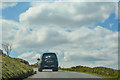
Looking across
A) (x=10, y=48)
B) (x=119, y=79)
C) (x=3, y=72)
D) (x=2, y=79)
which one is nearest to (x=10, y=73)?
(x=3, y=72)

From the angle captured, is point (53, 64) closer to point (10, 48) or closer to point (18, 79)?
point (18, 79)

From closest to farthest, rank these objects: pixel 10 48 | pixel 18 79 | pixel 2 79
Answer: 1. pixel 2 79
2. pixel 18 79
3. pixel 10 48

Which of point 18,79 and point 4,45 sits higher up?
point 4,45

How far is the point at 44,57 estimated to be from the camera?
26.9 m

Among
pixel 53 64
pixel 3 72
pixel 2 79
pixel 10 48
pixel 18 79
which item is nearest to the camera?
pixel 2 79

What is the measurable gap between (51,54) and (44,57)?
0.91 m

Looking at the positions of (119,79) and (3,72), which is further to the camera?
(119,79)

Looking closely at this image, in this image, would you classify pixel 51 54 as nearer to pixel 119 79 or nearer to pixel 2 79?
pixel 119 79

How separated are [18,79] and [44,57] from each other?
13.1 metres

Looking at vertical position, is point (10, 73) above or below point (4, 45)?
below

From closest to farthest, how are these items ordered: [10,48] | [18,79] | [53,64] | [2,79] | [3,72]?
[2,79], [3,72], [18,79], [53,64], [10,48]

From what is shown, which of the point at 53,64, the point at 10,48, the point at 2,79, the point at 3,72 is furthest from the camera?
the point at 10,48

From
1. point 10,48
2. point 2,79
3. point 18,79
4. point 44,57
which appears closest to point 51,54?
point 44,57

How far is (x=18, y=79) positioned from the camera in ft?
45.3
